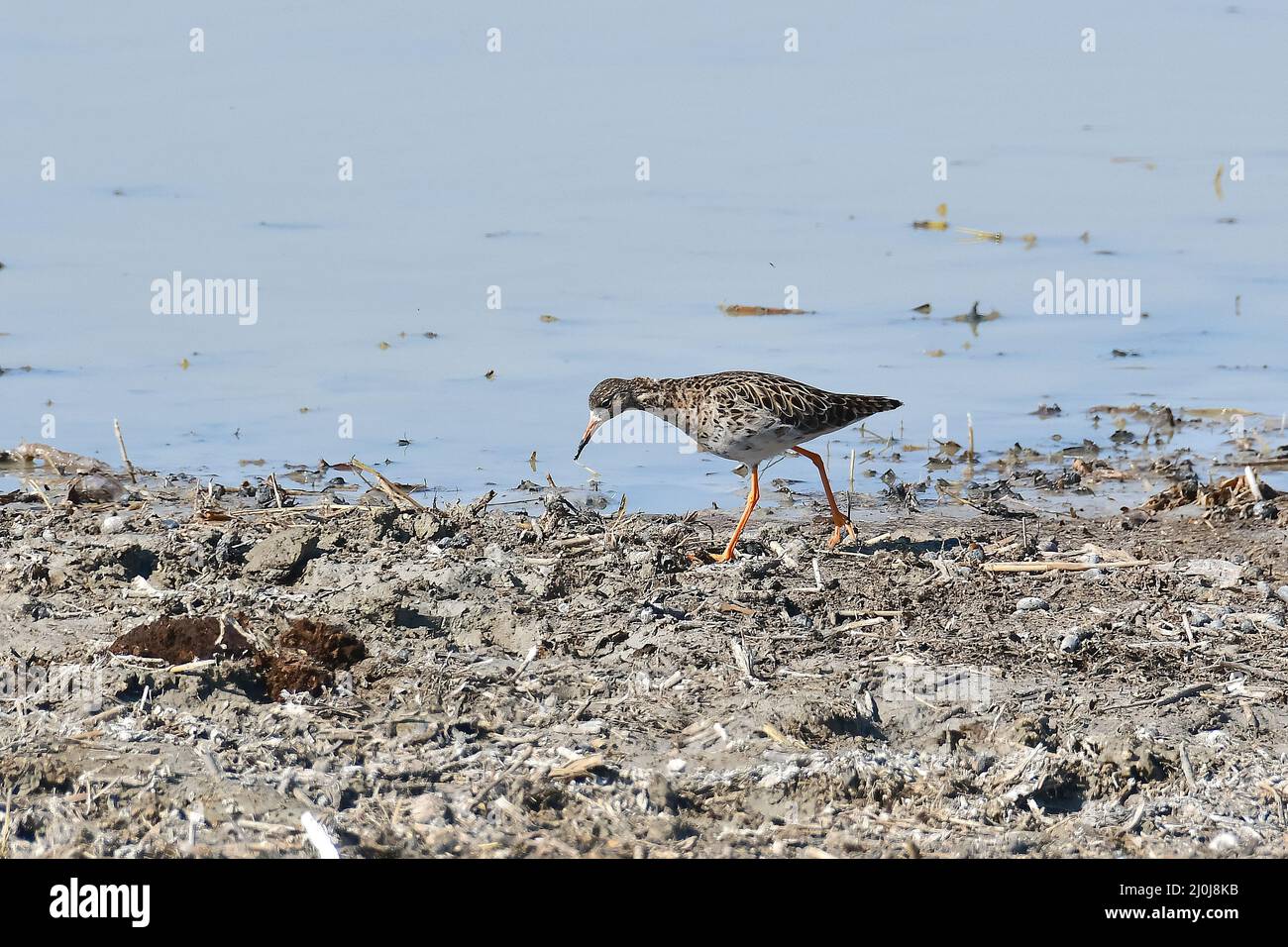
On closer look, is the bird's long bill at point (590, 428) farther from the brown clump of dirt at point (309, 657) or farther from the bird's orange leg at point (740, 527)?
the brown clump of dirt at point (309, 657)

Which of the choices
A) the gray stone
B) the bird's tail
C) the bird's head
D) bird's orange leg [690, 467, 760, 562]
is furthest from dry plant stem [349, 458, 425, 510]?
the bird's tail

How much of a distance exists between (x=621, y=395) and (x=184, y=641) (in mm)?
4359

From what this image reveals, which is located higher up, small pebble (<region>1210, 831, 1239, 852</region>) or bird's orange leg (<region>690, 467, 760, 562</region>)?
bird's orange leg (<region>690, 467, 760, 562</region>)

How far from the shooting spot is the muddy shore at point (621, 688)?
6203mm

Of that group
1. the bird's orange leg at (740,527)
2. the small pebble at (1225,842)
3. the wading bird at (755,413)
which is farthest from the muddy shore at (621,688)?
the wading bird at (755,413)

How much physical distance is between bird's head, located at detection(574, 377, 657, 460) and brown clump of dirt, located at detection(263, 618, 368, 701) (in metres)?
3.78

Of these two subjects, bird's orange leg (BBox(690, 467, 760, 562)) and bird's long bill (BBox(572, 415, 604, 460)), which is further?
bird's long bill (BBox(572, 415, 604, 460))

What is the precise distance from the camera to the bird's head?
11250 mm

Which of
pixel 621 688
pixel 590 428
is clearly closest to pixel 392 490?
pixel 590 428

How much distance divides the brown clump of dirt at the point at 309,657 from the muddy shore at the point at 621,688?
2cm

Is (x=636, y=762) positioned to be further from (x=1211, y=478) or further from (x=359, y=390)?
(x=359, y=390)

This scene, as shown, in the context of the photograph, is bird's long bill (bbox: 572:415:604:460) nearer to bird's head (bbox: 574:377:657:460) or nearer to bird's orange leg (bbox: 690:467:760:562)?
bird's head (bbox: 574:377:657:460)

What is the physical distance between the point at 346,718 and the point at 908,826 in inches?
90.4
